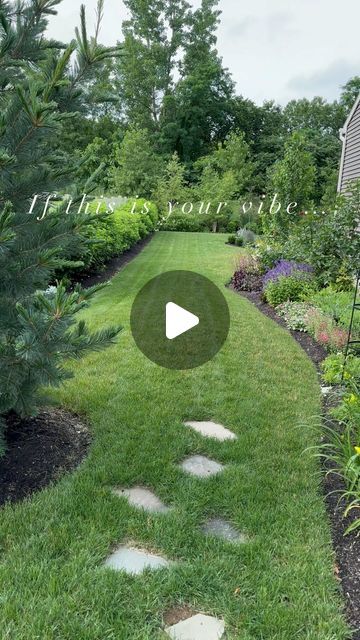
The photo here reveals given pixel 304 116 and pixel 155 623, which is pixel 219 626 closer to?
pixel 155 623

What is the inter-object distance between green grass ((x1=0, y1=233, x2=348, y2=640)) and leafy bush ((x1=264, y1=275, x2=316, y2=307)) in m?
2.81

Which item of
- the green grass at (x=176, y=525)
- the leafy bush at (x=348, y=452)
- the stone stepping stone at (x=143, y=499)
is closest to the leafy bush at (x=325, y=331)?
the green grass at (x=176, y=525)

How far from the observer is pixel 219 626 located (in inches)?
59.7

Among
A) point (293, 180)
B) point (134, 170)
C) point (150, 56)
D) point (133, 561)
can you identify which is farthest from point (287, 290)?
point (150, 56)

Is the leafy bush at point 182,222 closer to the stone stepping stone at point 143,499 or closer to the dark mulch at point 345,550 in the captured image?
the dark mulch at point 345,550

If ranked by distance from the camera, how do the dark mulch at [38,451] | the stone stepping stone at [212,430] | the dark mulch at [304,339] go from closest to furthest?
the dark mulch at [38,451]
the stone stepping stone at [212,430]
the dark mulch at [304,339]

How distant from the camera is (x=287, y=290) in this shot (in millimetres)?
6324

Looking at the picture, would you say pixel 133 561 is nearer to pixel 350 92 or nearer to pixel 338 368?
pixel 338 368

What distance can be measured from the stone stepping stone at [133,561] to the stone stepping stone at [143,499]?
0.26 meters

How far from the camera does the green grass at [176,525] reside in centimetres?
153

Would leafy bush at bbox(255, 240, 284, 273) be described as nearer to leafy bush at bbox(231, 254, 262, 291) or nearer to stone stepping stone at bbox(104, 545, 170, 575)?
leafy bush at bbox(231, 254, 262, 291)

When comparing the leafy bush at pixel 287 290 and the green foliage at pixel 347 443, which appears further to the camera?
the leafy bush at pixel 287 290
